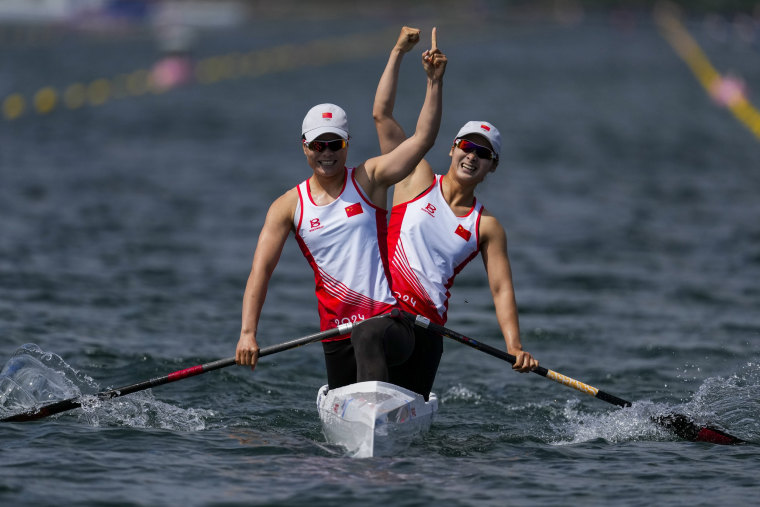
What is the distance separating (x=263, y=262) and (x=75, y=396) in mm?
2328

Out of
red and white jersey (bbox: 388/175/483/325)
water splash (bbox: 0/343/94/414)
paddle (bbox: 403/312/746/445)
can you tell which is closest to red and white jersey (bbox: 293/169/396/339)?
red and white jersey (bbox: 388/175/483/325)

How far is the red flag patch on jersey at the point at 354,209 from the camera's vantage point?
8.18 metres

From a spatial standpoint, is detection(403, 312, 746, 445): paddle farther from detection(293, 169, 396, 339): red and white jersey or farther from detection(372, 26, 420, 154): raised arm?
detection(372, 26, 420, 154): raised arm

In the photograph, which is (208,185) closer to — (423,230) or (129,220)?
(129,220)

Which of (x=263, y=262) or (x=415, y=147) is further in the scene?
(x=263, y=262)

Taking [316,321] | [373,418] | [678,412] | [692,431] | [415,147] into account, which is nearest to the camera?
[373,418]

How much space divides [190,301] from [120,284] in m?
1.16

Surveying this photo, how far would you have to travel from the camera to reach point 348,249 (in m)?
8.25

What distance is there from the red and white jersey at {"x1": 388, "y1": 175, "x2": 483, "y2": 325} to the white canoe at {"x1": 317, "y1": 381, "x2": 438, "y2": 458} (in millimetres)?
729

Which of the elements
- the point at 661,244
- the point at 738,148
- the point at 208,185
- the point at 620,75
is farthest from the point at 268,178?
the point at 620,75

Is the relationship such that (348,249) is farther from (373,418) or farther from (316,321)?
(316,321)

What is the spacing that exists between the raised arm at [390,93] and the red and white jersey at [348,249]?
0.42m

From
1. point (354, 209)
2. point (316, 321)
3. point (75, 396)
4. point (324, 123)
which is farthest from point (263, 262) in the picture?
point (316, 321)

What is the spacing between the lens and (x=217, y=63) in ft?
161
